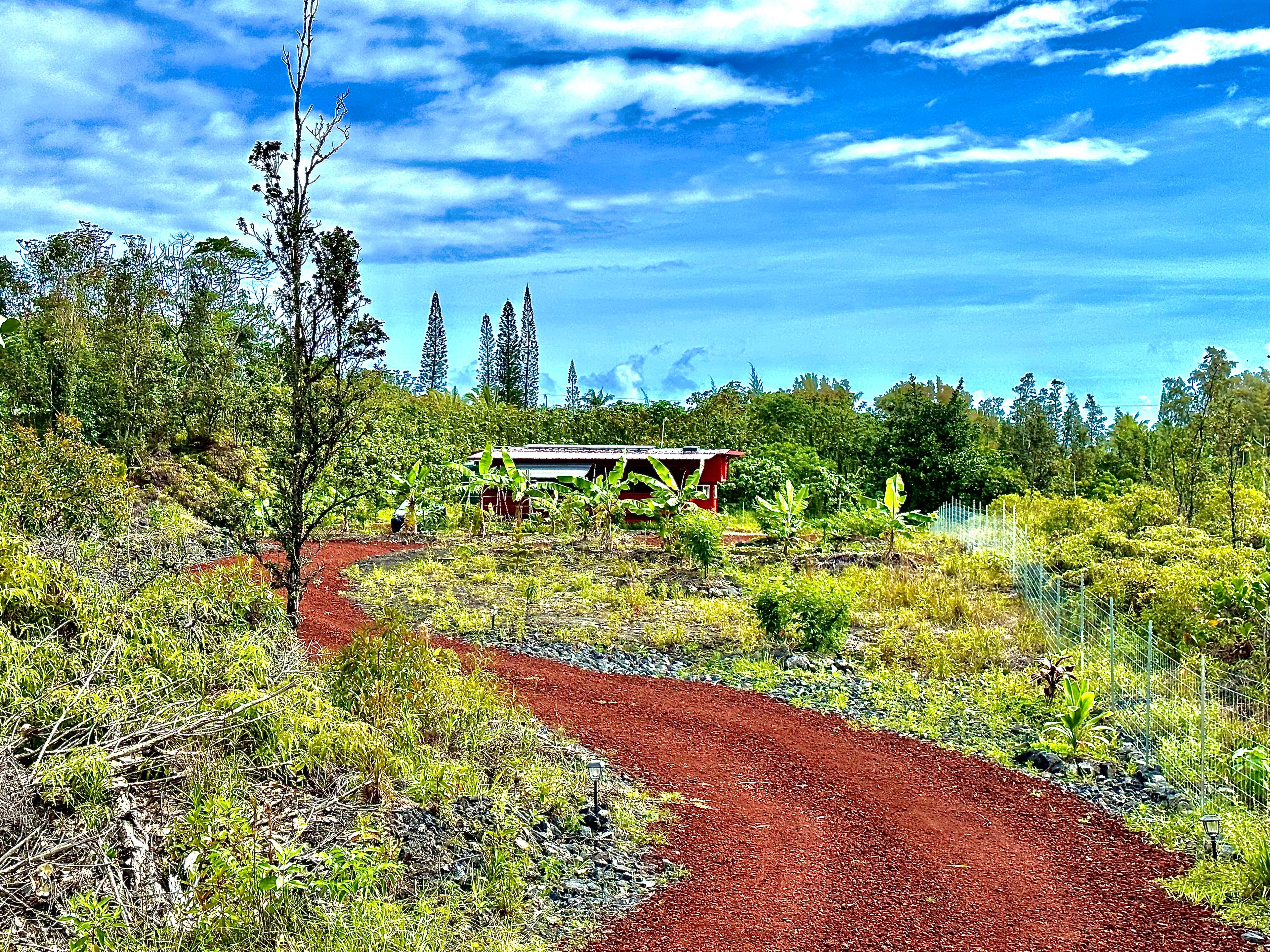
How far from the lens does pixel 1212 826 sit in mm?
6223

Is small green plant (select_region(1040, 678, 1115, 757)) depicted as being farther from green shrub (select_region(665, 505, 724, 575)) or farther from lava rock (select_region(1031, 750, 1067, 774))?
green shrub (select_region(665, 505, 724, 575))

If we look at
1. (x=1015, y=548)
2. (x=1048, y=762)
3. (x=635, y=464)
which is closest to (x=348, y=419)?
(x=1048, y=762)

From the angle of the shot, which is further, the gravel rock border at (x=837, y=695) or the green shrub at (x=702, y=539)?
the green shrub at (x=702, y=539)

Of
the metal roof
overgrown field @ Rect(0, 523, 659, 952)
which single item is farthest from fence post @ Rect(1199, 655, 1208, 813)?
the metal roof

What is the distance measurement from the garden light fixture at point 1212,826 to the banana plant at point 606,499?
11.3 metres

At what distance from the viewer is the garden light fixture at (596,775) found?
21.0 ft

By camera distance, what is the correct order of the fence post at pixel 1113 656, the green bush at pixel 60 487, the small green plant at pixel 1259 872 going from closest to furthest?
the small green plant at pixel 1259 872 < the fence post at pixel 1113 656 < the green bush at pixel 60 487

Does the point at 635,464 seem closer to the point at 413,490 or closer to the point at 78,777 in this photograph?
the point at 413,490

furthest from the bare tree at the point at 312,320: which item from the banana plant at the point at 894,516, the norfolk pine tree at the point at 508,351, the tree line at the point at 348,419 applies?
the norfolk pine tree at the point at 508,351

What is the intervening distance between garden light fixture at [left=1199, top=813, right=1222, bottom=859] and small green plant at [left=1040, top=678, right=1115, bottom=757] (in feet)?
4.24

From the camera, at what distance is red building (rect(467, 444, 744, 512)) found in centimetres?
2325

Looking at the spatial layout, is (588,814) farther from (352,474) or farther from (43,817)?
(352,474)

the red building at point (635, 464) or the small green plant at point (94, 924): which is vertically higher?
the red building at point (635, 464)

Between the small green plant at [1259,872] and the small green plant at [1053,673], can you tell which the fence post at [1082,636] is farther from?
the small green plant at [1259,872]
